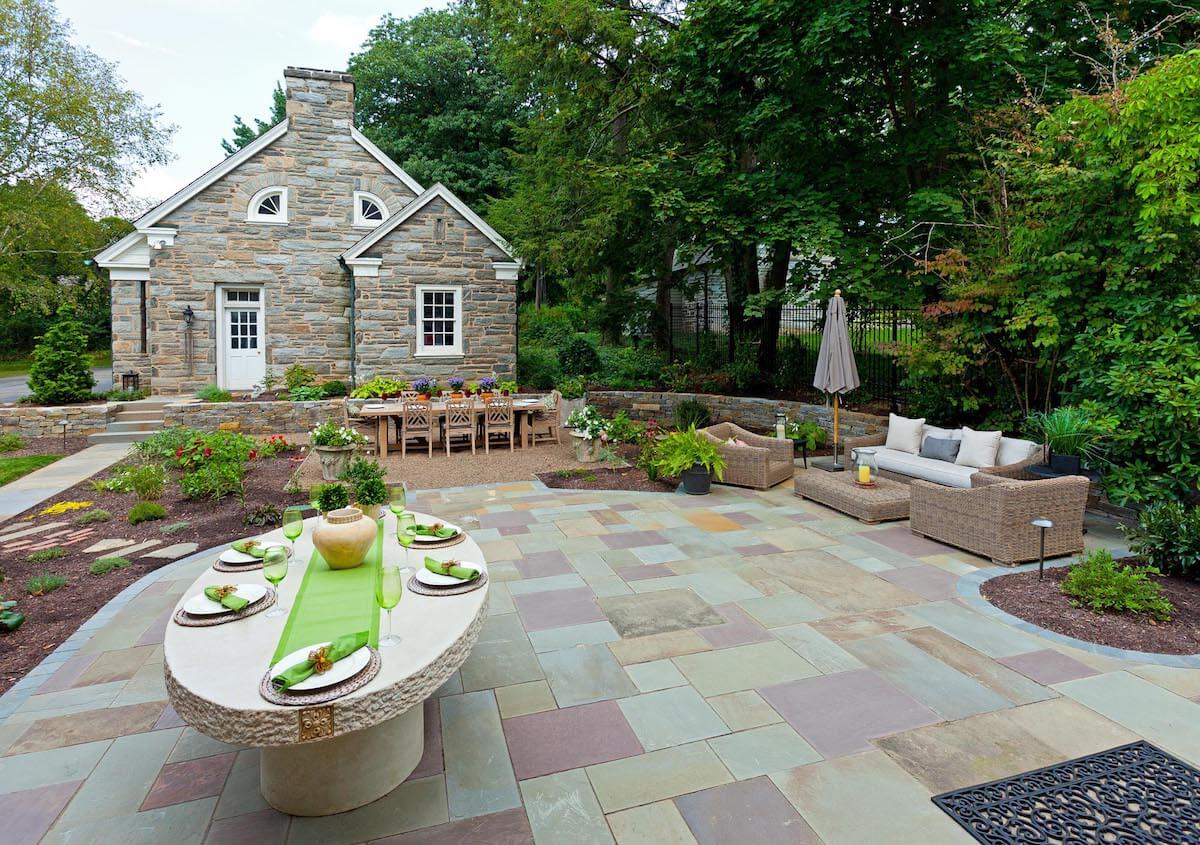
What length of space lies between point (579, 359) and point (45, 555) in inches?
443

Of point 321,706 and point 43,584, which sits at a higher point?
point 321,706

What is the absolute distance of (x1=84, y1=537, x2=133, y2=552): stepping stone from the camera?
231 inches

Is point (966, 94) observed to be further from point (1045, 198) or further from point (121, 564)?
point (121, 564)

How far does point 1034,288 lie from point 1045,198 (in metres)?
1.07

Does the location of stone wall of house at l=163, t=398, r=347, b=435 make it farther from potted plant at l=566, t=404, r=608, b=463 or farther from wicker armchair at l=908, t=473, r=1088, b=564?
wicker armchair at l=908, t=473, r=1088, b=564

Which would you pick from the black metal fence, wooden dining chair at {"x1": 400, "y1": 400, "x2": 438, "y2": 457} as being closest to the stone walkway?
wooden dining chair at {"x1": 400, "y1": 400, "x2": 438, "y2": 457}

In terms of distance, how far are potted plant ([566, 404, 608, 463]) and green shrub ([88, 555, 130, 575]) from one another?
582cm

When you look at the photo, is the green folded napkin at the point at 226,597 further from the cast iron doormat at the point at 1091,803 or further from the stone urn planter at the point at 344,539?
the cast iron doormat at the point at 1091,803

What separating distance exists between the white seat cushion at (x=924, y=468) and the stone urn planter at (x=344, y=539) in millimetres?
5759

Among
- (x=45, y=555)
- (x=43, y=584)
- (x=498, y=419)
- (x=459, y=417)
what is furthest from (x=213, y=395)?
(x=43, y=584)

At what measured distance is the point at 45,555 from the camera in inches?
220

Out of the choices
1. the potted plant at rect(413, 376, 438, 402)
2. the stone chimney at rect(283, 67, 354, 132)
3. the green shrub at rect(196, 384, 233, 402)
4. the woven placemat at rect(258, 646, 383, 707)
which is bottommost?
the woven placemat at rect(258, 646, 383, 707)

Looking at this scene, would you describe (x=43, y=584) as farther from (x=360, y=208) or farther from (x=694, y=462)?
(x=360, y=208)

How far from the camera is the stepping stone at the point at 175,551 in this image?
5676 mm
